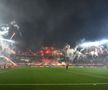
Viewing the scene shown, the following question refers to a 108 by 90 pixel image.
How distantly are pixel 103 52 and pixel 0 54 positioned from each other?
96.6 feet

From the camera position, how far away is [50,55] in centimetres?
7425

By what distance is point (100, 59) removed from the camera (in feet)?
219

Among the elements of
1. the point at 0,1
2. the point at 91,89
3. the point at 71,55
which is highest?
the point at 0,1

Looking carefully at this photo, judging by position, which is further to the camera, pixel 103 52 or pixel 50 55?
pixel 50 55

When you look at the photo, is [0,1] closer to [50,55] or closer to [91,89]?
[50,55]

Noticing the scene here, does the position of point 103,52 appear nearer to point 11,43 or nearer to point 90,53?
point 90,53

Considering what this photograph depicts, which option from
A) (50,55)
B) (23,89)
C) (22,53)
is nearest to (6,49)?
(22,53)

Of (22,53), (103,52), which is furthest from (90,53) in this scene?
(22,53)

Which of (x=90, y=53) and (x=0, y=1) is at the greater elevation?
(x=0, y=1)

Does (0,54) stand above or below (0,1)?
below

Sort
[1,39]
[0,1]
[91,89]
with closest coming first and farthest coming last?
[91,89]
[0,1]
[1,39]

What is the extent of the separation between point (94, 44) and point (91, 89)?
5754cm

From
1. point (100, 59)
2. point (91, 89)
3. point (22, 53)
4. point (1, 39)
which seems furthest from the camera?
point (22, 53)

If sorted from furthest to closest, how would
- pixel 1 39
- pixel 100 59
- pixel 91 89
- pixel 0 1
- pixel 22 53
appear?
pixel 22 53 < pixel 100 59 < pixel 1 39 < pixel 0 1 < pixel 91 89
